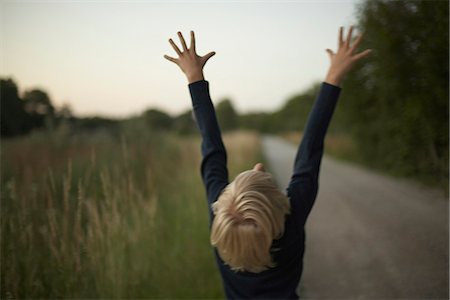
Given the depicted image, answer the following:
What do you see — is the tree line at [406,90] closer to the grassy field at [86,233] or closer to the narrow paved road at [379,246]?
the grassy field at [86,233]

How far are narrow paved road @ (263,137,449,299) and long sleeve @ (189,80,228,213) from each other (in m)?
2.56

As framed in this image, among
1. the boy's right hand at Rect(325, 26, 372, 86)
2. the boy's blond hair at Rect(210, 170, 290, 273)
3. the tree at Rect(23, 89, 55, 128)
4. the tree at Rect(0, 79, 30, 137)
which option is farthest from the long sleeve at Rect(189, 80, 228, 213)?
the tree at Rect(23, 89, 55, 128)

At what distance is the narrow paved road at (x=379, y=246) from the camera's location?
332 cm

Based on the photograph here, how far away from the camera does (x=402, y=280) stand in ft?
11.0

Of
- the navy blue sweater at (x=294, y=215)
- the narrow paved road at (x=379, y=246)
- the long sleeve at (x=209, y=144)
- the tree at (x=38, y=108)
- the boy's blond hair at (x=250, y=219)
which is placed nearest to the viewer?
the boy's blond hair at (x=250, y=219)

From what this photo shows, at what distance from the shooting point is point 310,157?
4.32 feet

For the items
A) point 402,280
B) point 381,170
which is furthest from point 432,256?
point 381,170

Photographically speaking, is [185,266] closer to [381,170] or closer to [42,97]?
[42,97]

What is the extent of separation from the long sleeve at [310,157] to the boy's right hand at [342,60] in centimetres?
4

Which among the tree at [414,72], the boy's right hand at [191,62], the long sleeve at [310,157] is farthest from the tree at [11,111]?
the tree at [414,72]

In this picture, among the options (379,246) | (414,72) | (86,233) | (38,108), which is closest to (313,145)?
(86,233)

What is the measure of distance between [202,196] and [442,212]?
12.4 ft

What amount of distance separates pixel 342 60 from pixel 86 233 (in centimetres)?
263

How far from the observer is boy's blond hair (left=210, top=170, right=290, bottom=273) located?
1.15 metres
